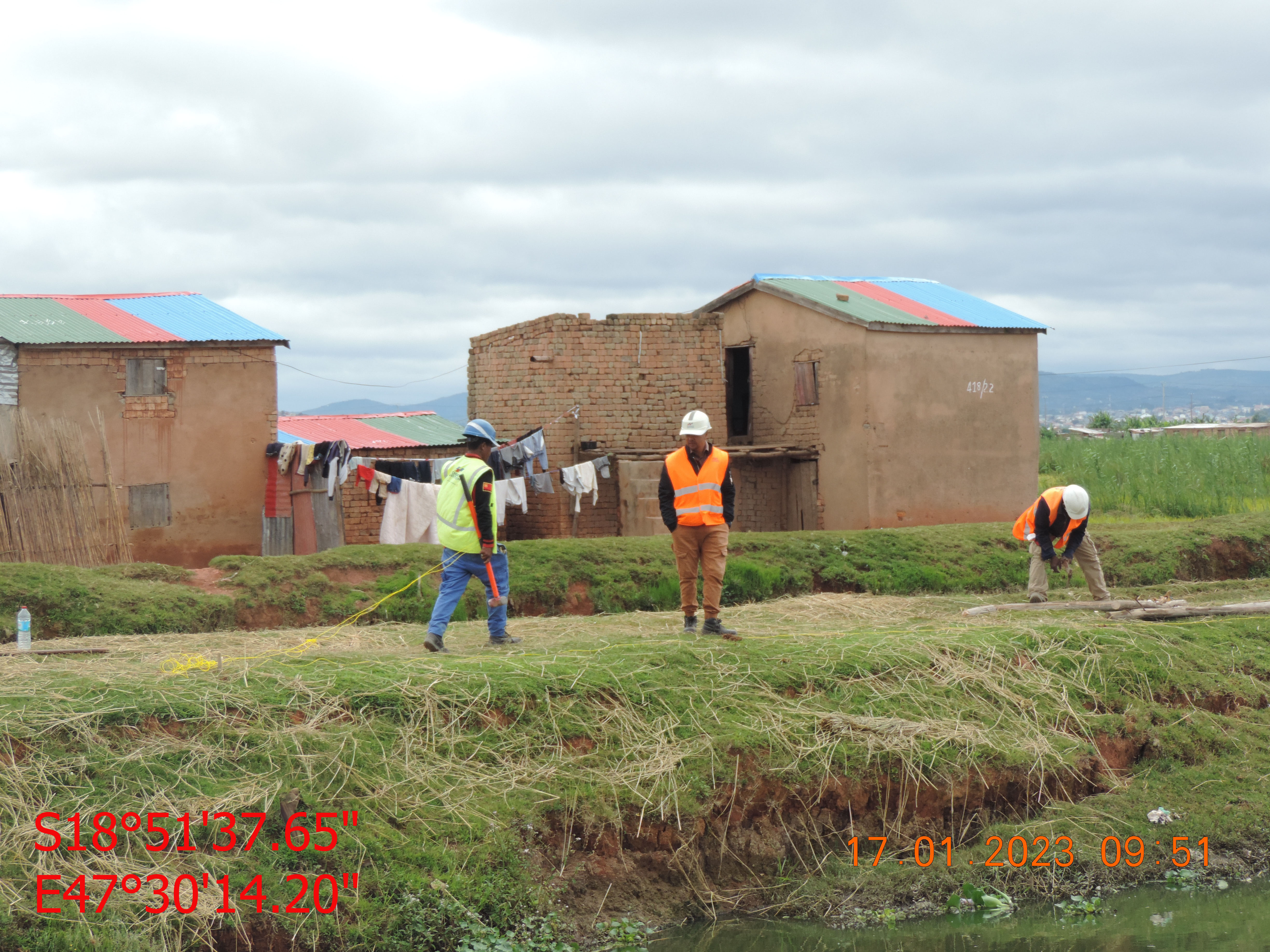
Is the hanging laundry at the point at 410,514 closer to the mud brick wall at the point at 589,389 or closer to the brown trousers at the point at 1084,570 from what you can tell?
the mud brick wall at the point at 589,389

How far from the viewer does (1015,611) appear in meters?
12.2

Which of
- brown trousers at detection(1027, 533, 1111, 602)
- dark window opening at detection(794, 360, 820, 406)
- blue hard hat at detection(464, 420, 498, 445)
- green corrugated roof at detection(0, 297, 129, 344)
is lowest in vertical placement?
brown trousers at detection(1027, 533, 1111, 602)

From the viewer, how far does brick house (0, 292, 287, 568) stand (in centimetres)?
1948

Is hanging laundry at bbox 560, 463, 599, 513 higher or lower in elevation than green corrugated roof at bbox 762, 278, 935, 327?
lower

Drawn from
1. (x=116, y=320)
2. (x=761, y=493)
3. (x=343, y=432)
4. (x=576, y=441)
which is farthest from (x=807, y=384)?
(x=116, y=320)

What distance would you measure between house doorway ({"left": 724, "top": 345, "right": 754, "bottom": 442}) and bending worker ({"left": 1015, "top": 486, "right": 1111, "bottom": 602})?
1195 centimetres

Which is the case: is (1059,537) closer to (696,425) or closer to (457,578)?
(696,425)

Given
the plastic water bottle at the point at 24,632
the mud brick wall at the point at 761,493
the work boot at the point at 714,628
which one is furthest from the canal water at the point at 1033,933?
the mud brick wall at the point at 761,493

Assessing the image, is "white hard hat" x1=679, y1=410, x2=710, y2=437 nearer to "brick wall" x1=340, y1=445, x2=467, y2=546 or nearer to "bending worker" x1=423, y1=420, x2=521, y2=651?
"bending worker" x1=423, y1=420, x2=521, y2=651

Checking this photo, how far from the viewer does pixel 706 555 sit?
10086 mm

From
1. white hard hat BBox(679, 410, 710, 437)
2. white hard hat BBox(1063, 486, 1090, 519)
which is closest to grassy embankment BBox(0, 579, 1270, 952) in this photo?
white hard hat BBox(679, 410, 710, 437)

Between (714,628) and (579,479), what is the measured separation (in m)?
11.3

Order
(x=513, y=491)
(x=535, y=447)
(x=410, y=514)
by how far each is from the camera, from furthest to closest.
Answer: (x=535, y=447)
(x=513, y=491)
(x=410, y=514)

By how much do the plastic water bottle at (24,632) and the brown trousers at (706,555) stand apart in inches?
207
